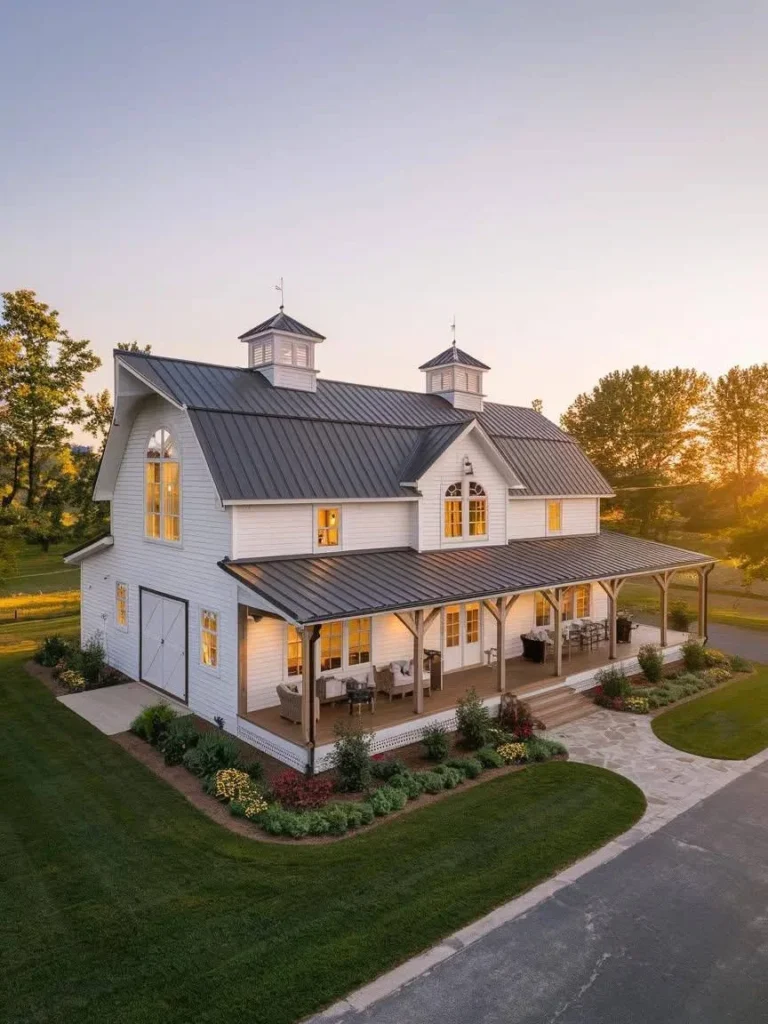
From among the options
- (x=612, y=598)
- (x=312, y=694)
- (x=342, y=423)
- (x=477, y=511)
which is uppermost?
(x=342, y=423)

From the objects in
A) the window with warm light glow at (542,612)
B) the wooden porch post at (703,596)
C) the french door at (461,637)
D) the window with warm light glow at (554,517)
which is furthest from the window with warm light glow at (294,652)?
the wooden porch post at (703,596)

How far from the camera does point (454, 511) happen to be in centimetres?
1758

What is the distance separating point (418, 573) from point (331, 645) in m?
2.69

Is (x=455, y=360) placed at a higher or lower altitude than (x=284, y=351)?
higher

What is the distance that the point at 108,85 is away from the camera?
55.3 ft

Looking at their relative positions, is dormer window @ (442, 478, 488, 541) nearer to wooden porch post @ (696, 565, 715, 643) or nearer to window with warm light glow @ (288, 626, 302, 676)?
window with warm light glow @ (288, 626, 302, 676)

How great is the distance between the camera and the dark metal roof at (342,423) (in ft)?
47.1

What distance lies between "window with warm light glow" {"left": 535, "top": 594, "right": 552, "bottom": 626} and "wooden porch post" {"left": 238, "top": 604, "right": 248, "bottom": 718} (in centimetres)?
1020

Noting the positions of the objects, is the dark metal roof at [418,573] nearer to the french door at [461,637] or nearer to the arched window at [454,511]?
the arched window at [454,511]

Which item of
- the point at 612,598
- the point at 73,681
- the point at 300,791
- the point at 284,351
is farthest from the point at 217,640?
the point at 612,598

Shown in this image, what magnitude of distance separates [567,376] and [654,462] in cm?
950

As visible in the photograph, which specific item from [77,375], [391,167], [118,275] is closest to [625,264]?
[391,167]

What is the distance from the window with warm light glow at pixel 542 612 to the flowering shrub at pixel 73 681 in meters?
13.6

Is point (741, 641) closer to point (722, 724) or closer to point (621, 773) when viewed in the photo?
point (722, 724)
